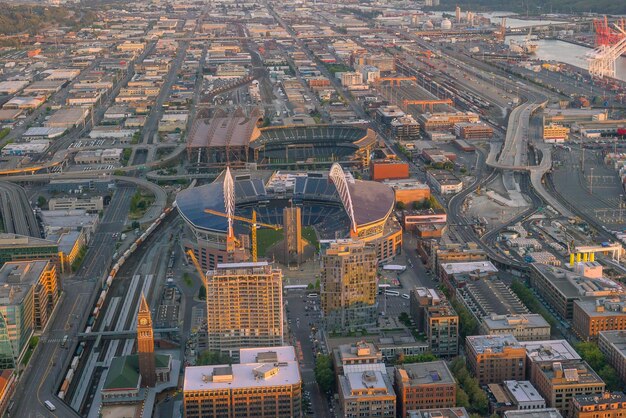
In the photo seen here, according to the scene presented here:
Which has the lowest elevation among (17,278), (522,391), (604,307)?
(522,391)

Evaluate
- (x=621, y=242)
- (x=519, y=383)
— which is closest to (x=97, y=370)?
(x=519, y=383)

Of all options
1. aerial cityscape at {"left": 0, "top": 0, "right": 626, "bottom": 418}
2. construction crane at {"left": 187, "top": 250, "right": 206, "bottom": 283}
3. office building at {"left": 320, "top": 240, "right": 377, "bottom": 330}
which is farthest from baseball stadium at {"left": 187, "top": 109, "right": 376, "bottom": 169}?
office building at {"left": 320, "top": 240, "right": 377, "bottom": 330}

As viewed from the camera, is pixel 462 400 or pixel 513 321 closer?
pixel 462 400

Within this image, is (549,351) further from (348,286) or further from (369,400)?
(348,286)

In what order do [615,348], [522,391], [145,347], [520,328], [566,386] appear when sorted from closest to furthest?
[566,386] → [522,391] → [145,347] → [615,348] → [520,328]

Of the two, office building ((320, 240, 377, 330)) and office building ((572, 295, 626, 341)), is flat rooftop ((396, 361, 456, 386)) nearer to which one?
office building ((320, 240, 377, 330))

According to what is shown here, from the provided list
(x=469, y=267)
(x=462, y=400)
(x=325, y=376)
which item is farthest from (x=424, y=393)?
(x=469, y=267)
